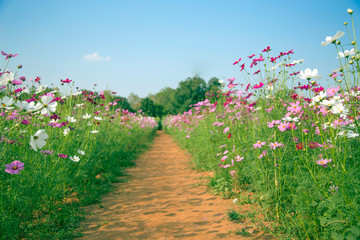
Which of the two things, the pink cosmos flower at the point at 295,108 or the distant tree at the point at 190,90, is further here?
the distant tree at the point at 190,90

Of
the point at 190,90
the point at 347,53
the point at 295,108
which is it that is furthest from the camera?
the point at 190,90

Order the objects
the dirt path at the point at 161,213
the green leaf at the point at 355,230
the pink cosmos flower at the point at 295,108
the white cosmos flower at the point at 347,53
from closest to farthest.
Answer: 1. the green leaf at the point at 355,230
2. the white cosmos flower at the point at 347,53
3. the pink cosmos flower at the point at 295,108
4. the dirt path at the point at 161,213

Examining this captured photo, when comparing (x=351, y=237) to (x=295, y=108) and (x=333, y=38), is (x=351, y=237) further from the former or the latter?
(x=333, y=38)

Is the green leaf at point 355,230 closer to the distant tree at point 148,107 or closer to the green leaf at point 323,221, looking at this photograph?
the green leaf at point 323,221

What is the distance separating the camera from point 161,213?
Answer: 112 inches

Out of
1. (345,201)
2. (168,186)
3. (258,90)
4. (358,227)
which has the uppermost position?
(258,90)

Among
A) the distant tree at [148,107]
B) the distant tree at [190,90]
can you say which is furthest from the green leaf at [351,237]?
→ the distant tree at [190,90]

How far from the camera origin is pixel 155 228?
244 cm

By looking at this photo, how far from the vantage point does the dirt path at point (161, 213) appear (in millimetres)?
2318

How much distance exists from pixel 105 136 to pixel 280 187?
13.8ft

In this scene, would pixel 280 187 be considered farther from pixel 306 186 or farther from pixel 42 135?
pixel 42 135

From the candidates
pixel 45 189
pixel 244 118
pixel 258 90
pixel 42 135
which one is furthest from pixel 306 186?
pixel 45 189

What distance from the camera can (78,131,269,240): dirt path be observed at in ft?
7.61

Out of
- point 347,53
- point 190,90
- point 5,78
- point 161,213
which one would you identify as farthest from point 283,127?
point 190,90
